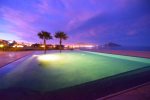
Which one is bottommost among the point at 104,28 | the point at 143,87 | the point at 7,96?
the point at 7,96

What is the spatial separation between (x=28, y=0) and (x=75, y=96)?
23.6 m

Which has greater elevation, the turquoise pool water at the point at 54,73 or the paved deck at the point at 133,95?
the paved deck at the point at 133,95

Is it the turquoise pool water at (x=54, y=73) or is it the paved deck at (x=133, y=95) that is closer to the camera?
the paved deck at (x=133, y=95)

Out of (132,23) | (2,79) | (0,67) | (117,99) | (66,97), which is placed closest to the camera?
(117,99)

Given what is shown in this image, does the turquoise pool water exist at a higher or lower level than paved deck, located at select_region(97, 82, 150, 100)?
lower

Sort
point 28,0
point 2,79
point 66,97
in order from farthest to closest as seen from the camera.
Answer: point 28,0 → point 2,79 → point 66,97

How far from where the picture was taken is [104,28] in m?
69.0

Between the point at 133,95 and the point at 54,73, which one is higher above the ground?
the point at 133,95

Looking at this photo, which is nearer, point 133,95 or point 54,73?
point 133,95

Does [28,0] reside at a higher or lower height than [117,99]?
higher

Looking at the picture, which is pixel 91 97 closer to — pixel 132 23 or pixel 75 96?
pixel 75 96

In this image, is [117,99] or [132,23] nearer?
[117,99]

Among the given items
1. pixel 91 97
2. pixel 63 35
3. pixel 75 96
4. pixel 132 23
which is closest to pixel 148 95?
pixel 91 97

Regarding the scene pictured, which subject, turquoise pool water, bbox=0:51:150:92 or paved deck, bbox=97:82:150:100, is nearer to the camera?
paved deck, bbox=97:82:150:100
